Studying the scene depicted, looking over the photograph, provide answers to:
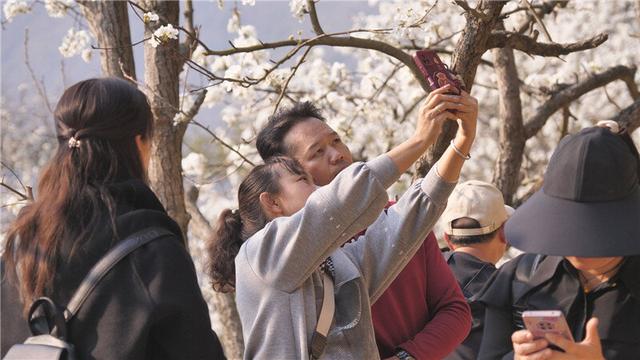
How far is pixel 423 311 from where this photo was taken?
2.60m

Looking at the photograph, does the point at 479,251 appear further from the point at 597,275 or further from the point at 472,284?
the point at 597,275

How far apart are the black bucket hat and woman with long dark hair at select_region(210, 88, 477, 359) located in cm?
37

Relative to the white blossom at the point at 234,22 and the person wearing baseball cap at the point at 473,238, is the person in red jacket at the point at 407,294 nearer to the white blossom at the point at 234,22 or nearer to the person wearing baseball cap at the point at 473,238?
the person wearing baseball cap at the point at 473,238

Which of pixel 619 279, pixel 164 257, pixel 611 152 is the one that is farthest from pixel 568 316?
pixel 164 257

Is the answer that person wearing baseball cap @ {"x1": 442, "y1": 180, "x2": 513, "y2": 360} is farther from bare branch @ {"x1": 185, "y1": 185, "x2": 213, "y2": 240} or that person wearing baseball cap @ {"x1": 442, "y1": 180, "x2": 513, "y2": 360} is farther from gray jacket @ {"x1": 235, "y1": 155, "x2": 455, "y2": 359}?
bare branch @ {"x1": 185, "y1": 185, "x2": 213, "y2": 240}

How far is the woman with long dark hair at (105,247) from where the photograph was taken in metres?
2.05

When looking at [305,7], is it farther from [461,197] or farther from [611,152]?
[611,152]

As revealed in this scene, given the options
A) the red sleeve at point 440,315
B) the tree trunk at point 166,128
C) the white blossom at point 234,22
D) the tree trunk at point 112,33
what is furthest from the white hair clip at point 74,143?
the white blossom at point 234,22

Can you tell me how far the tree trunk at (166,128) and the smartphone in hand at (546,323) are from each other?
294 centimetres

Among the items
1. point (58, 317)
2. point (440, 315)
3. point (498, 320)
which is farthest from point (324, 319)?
point (58, 317)

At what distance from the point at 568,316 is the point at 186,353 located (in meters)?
0.88

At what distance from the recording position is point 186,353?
6.75ft

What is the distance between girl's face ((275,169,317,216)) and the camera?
93.7 inches

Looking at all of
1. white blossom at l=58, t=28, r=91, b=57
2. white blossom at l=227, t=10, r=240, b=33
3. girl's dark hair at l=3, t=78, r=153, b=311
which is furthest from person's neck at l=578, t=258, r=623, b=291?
white blossom at l=58, t=28, r=91, b=57
